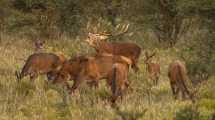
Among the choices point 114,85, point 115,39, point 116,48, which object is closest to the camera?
point 114,85

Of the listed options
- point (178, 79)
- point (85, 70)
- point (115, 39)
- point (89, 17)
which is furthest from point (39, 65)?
point (89, 17)

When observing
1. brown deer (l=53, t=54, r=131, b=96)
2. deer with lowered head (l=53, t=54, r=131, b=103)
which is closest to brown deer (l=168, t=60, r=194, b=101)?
deer with lowered head (l=53, t=54, r=131, b=103)

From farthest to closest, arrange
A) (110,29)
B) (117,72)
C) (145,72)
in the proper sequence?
(110,29) < (145,72) < (117,72)

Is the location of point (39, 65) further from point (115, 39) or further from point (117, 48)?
point (115, 39)

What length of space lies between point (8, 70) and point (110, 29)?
722 centimetres

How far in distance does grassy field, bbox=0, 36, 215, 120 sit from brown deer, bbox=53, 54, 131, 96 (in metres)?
0.34

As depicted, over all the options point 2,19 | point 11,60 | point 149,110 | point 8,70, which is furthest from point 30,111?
point 2,19

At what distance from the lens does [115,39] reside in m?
22.5

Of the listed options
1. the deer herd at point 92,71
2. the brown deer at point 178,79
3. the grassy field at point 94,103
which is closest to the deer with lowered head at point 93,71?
the deer herd at point 92,71

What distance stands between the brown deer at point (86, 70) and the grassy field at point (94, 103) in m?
0.34

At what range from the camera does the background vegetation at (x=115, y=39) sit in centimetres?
1040

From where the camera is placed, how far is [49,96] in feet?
38.4

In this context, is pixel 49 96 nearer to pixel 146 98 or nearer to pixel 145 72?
pixel 146 98

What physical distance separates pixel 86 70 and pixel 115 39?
1093 centimetres
